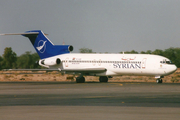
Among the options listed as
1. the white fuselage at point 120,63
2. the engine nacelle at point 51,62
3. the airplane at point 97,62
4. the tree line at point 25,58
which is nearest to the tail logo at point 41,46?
the airplane at point 97,62

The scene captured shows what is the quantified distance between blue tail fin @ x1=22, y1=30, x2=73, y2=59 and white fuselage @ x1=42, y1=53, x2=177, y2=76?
45.3 inches

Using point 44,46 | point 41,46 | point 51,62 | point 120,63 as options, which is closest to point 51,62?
point 51,62

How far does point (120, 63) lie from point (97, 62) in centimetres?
343

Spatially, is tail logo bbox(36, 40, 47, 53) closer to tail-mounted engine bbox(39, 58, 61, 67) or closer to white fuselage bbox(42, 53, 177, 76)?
tail-mounted engine bbox(39, 58, 61, 67)

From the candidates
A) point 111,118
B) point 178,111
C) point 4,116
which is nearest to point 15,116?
point 4,116

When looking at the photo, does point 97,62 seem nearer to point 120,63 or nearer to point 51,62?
point 120,63

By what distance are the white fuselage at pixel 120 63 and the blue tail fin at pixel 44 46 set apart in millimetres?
1151

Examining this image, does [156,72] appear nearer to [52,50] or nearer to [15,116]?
[52,50]

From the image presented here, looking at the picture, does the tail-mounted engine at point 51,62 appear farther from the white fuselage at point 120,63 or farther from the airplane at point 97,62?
the white fuselage at point 120,63

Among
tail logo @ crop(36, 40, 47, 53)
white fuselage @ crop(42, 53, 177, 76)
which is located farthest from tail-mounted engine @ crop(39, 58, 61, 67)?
tail logo @ crop(36, 40, 47, 53)

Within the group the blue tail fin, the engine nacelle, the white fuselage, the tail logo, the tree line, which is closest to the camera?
the white fuselage

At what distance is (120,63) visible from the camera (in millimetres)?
39312

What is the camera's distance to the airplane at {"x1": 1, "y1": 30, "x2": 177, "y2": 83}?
123 ft

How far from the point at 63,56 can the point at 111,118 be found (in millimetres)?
32733
